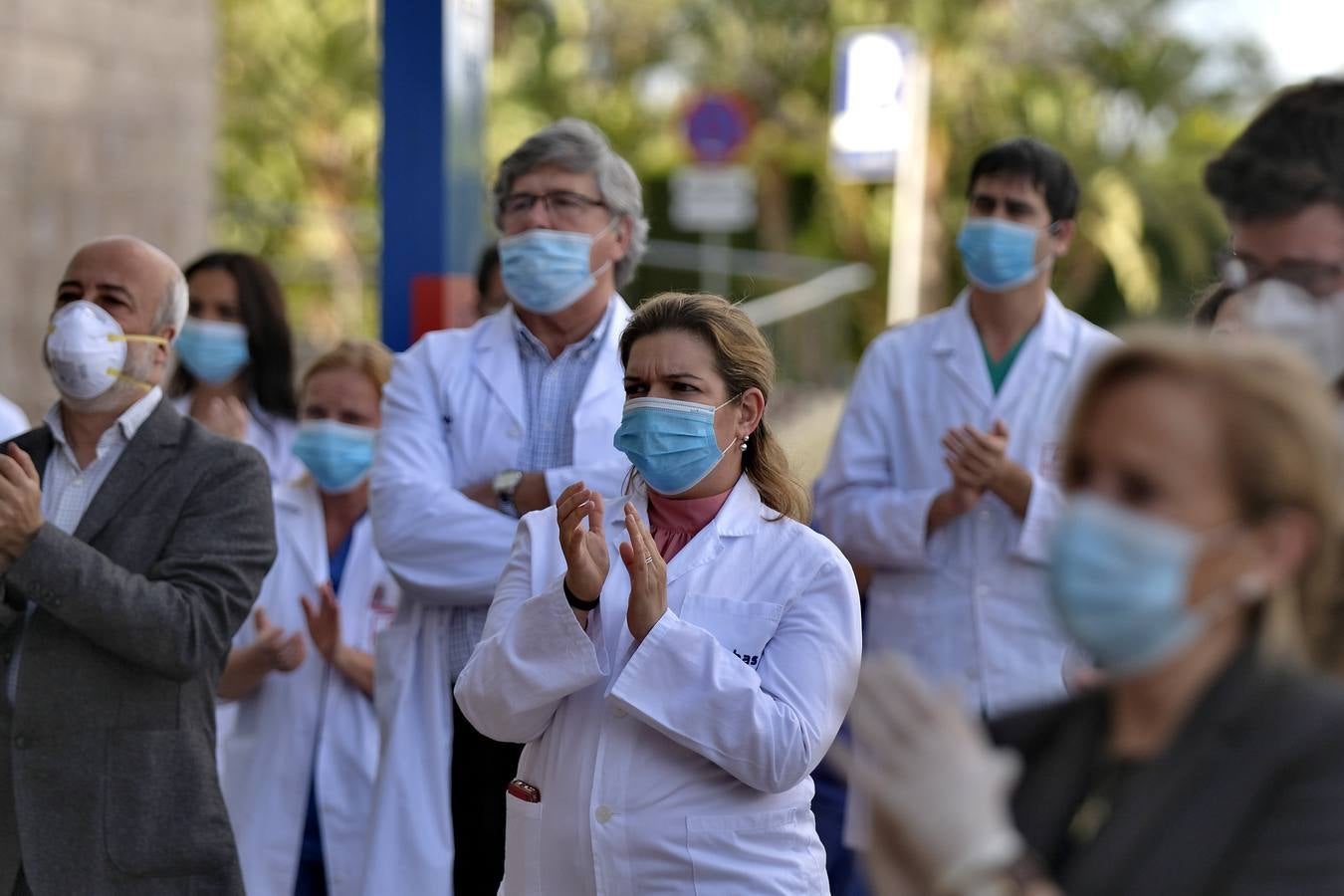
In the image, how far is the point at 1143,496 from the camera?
178 centimetres

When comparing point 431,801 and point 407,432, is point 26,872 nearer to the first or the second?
point 431,801

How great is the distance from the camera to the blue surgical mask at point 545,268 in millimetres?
4285

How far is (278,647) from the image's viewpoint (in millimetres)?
4586

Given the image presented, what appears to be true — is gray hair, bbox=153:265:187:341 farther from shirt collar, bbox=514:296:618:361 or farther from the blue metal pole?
the blue metal pole

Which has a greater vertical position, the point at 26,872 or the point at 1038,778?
the point at 1038,778

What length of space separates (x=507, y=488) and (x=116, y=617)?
3.29ft

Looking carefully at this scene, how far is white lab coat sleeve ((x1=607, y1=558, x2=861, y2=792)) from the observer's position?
2.99 metres

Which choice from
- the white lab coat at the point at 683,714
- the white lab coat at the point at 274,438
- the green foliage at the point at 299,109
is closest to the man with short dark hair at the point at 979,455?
the white lab coat at the point at 683,714

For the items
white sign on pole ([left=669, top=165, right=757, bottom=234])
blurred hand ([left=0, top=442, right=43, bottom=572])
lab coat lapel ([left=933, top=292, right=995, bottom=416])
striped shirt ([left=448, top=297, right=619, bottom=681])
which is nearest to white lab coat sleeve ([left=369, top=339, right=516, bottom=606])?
striped shirt ([left=448, top=297, right=619, bottom=681])

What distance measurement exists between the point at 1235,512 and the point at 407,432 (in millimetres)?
2757

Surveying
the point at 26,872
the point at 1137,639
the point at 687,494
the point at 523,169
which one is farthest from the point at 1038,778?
the point at 523,169

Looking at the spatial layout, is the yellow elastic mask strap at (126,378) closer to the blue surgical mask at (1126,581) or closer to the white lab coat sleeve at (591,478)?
the white lab coat sleeve at (591,478)

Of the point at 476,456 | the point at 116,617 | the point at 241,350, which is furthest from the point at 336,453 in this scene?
the point at 116,617

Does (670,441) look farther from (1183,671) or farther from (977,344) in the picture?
(977,344)
